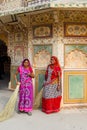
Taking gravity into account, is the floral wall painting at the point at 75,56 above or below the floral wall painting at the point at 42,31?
below

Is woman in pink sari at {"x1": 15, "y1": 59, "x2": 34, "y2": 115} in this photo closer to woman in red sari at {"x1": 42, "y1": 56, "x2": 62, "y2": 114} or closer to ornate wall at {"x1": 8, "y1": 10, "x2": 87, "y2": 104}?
woman in red sari at {"x1": 42, "y1": 56, "x2": 62, "y2": 114}

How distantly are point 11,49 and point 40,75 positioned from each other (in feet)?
7.53

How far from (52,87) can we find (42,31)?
162 cm

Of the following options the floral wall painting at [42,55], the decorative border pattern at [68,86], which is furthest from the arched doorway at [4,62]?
the decorative border pattern at [68,86]

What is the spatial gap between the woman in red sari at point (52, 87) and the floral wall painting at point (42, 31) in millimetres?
892

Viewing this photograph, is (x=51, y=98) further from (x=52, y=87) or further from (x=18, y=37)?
(x=18, y=37)

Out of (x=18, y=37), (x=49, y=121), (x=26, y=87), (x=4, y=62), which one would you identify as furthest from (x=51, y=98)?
(x=4, y=62)

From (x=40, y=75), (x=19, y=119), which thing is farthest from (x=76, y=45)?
(x=19, y=119)

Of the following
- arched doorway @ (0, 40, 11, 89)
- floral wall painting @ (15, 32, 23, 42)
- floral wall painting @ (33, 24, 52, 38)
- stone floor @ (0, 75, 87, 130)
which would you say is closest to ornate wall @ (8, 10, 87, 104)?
floral wall painting @ (33, 24, 52, 38)

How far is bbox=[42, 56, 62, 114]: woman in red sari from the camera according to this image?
6.35 m

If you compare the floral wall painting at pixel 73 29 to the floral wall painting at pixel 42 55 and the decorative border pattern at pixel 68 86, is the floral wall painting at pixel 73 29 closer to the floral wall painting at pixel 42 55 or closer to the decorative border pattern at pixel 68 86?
the floral wall painting at pixel 42 55

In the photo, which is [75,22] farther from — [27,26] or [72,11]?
[27,26]

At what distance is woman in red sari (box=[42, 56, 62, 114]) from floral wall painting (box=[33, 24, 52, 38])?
89cm

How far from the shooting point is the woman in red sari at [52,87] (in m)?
6.35
